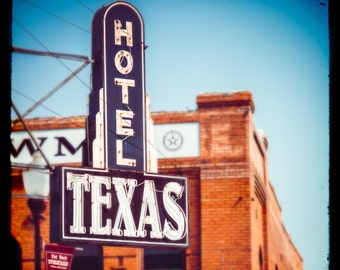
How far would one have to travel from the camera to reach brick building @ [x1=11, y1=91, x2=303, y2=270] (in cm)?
1967

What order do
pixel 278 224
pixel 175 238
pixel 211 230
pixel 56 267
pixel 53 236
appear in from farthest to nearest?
pixel 278 224
pixel 211 230
pixel 175 238
pixel 53 236
pixel 56 267

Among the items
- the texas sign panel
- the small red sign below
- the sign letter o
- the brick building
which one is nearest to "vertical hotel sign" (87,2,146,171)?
Answer: the sign letter o

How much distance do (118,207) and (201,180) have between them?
3328 millimetres

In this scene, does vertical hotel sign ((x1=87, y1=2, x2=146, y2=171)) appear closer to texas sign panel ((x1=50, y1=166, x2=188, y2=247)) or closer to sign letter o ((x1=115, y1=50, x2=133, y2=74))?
sign letter o ((x1=115, y1=50, x2=133, y2=74))

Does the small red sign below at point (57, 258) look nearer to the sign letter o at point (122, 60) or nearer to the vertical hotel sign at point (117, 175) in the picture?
the vertical hotel sign at point (117, 175)

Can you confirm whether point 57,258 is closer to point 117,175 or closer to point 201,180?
point 117,175

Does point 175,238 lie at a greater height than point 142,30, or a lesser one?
lesser

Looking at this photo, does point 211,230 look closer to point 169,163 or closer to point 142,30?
point 169,163

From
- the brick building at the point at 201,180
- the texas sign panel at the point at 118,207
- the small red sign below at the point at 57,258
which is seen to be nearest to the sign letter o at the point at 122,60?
the texas sign panel at the point at 118,207

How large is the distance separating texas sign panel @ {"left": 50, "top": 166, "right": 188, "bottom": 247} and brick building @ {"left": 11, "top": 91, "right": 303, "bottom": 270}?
2.03m

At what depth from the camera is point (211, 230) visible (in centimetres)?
1969

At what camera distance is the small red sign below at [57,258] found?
13.6 meters

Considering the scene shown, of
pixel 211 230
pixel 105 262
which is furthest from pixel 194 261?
pixel 105 262
